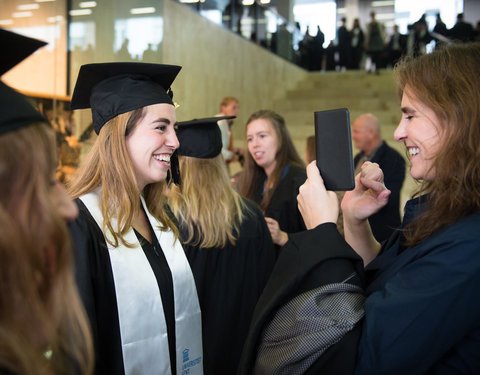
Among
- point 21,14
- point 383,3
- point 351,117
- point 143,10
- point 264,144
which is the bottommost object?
point 264,144

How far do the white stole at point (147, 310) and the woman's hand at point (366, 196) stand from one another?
740 mm

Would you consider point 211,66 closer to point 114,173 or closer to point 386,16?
point 114,173

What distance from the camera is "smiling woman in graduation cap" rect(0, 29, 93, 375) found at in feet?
2.80

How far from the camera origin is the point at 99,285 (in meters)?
1.68

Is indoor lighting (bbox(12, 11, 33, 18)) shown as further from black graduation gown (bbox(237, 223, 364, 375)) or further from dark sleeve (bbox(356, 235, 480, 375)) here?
dark sleeve (bbox(356, 235, 480, 375))

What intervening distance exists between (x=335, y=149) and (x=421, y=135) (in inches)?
10.5

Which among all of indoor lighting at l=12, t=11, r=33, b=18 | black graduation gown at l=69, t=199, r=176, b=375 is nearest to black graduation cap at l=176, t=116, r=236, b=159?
black graduation gown at l=69, t=199, r=176, b=375

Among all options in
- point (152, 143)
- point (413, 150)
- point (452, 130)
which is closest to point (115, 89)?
point (152, 143)

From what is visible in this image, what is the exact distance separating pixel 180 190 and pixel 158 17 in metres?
4.64

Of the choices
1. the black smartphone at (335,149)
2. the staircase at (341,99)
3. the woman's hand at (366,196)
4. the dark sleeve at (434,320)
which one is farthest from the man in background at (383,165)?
the staircase at (341,99)

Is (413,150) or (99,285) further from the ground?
(413,150)

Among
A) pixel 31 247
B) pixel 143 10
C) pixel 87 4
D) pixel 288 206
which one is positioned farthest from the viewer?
pixel 143 10

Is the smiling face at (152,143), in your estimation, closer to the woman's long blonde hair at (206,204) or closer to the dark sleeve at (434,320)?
the woman's long blonde hair at (206,204)

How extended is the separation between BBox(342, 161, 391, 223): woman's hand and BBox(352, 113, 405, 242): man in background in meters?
1.60
